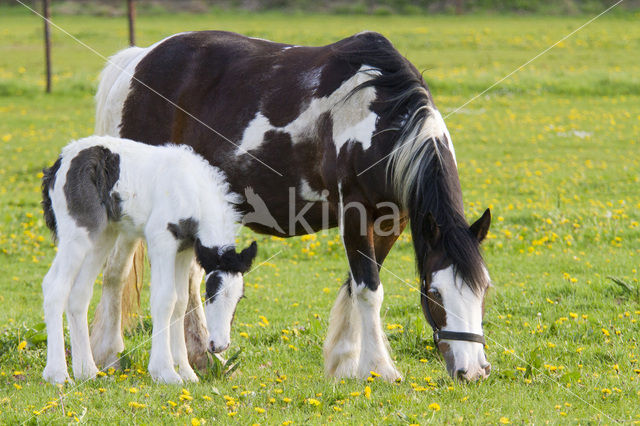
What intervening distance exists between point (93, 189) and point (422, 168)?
7.18ft

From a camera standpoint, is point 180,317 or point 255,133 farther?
point 255,133

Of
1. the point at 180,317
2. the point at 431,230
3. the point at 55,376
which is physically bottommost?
the point at 55,376

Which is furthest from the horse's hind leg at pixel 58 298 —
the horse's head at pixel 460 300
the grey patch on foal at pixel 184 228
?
the horse's head at pixel 460 300

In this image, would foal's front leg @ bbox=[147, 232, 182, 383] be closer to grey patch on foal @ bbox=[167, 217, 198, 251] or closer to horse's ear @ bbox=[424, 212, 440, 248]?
grey patch on foal @ bbox=[167, 217, 198, 251]

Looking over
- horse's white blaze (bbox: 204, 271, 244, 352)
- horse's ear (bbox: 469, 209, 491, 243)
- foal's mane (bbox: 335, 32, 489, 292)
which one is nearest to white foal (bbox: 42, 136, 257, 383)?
horse's white blaze (bbox: 204, 271, 244, 352)

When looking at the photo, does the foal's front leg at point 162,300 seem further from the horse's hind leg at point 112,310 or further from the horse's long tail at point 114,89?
the horse's long tail at point 114,89

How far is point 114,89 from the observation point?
7098 mm

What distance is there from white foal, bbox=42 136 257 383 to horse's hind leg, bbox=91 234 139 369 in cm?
55

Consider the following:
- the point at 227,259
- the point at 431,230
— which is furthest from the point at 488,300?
the point at 227,259

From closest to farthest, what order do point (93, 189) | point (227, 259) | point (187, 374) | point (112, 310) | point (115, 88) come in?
point (227, 259) → point (93, 189) → point (187, 374) → point (112, 310) → point (115, 88)

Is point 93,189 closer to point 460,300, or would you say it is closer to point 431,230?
point 431,230

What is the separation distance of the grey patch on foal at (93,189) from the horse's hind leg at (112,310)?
2.17 ft

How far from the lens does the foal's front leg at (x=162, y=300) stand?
17.0ft

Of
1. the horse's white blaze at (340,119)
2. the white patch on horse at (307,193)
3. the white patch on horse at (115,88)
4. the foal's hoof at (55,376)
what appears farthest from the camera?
the white patch on horse at (115,88)
